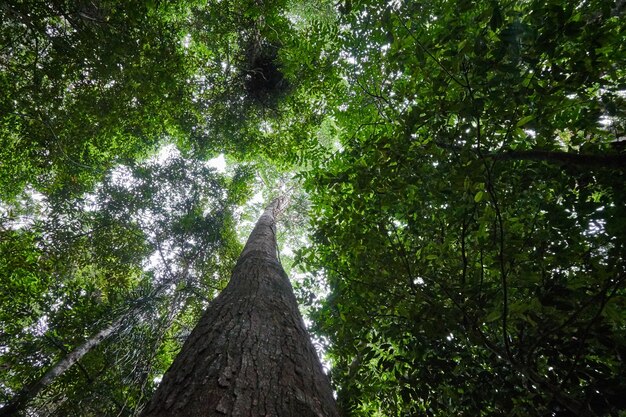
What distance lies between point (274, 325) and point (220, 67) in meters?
6.73

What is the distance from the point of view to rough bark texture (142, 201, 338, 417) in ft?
4.03

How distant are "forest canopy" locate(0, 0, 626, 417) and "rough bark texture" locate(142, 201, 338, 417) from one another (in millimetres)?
746

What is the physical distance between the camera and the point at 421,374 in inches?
87.4

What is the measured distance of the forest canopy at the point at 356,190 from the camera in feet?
5.65

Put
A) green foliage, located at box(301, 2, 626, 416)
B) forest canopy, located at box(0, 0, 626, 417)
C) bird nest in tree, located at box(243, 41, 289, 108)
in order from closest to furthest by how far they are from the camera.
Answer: green foliage, located at box(301, 2, 626, 416) → forest canopy, located at box(0, 0, 626, 417) → bird nest in tree, located at box(243, 41, 289, 108)

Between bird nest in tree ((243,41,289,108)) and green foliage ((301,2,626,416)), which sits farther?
bird nest in tree ((243,41,289,108))

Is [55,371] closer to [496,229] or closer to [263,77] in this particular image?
[496,229]

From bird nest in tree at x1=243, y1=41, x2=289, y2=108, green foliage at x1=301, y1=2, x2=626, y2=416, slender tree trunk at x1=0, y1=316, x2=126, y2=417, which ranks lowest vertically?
slender tree trunk at x1=0, y1=316, x2=126, y2=417

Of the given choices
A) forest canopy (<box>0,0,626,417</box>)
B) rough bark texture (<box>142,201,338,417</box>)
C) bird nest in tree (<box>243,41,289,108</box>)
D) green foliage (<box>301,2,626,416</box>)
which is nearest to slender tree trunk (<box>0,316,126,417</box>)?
forest canopy (<box>0,0,626,417</box>)

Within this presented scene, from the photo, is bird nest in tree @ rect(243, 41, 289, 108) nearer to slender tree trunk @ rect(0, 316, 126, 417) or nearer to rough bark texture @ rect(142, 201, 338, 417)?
slender tree trunk @ rect(0, 316, 126, 417)

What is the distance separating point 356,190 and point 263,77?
5.35 m

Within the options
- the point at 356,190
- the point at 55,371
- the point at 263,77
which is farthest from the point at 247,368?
the point at 263,77

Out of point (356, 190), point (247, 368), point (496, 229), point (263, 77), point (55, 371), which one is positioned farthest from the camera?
point (263, 77)

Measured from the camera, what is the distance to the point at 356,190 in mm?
2529
